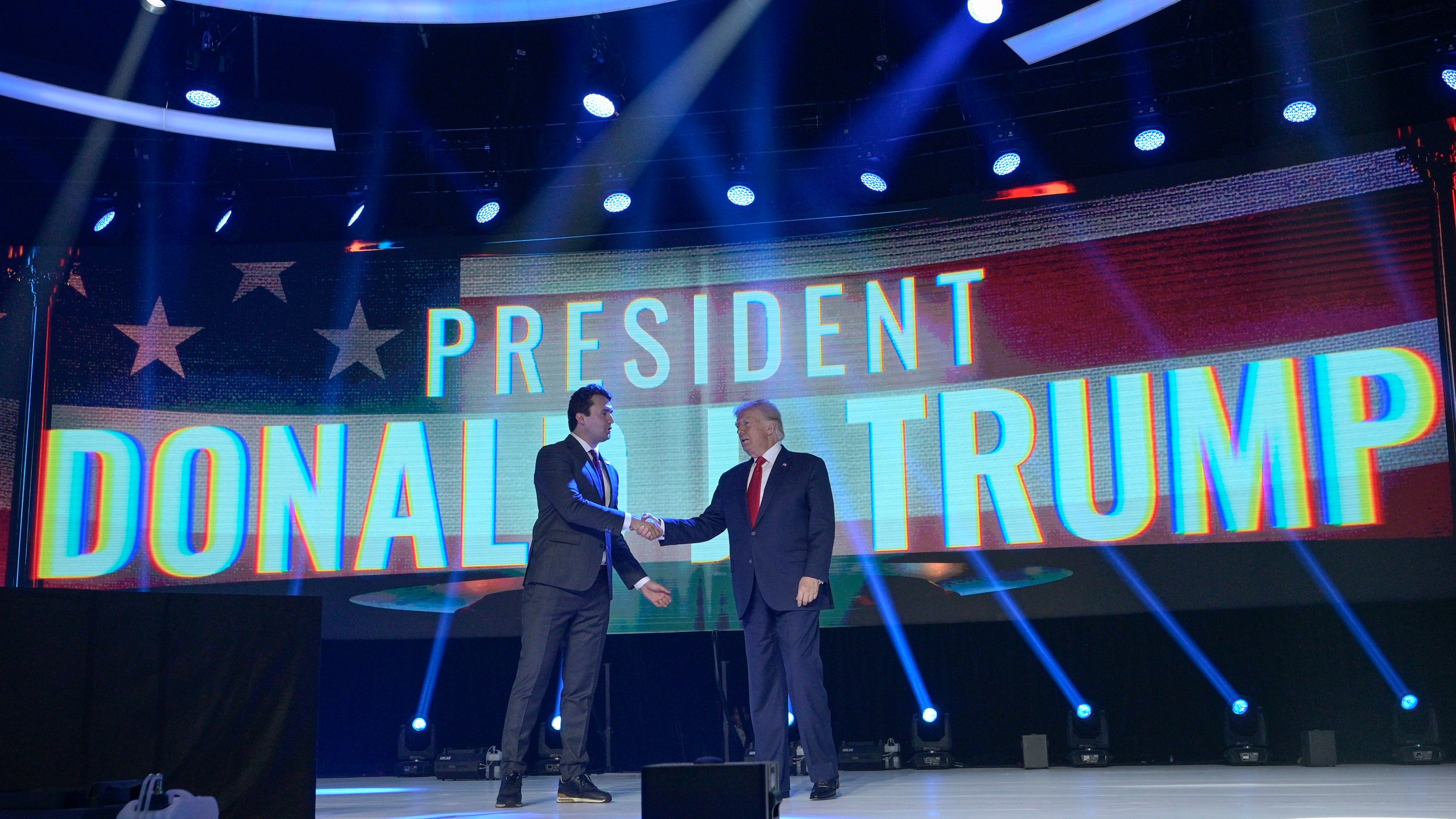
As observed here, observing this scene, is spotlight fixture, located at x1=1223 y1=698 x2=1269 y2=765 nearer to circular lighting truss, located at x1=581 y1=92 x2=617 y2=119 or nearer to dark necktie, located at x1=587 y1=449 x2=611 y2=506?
dark necktie, located at x1=587 y1=449 x2=611 y2=506

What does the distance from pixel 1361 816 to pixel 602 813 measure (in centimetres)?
216

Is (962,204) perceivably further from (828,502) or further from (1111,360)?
(828,502)

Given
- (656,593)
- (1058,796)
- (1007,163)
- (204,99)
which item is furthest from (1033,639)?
(204,99)

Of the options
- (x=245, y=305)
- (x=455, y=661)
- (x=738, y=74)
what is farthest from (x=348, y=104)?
(x=455, y=661)

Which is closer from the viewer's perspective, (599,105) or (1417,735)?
(1417,735)

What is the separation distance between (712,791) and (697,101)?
5.09m

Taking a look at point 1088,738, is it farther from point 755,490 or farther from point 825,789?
point 755,490

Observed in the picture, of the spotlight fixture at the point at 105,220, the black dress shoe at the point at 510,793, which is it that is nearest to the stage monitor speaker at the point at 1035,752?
the black dress shoe at the point at 510,793

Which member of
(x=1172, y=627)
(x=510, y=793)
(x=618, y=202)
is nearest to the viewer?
(x=510, y=793)

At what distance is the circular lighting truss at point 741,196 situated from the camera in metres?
6.93

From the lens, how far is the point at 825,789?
4.24m

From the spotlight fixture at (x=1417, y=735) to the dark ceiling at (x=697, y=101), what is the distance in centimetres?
267

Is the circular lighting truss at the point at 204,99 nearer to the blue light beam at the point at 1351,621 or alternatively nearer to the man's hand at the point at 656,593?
the man's hand at the point at 656,593

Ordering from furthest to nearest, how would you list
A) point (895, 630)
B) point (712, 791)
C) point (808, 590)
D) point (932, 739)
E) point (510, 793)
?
point (895, 630)
point (932, 739)
point (808, 590)
point (510, 793)
point (712, 791)
